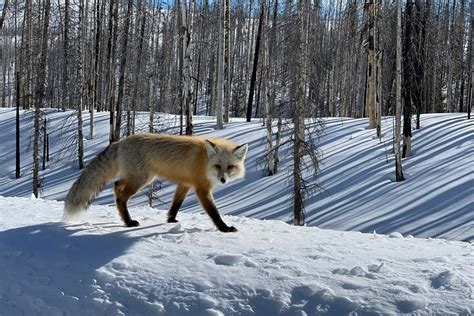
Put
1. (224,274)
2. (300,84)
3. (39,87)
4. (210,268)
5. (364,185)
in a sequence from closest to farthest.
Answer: (224,274)
(210,268)
(300,84)
(364,185)
(39,87)

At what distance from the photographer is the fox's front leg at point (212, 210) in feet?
20.4

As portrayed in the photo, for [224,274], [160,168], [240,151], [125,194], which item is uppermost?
[240,151]

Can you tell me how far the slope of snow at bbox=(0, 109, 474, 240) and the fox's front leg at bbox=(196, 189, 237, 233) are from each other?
8879mm

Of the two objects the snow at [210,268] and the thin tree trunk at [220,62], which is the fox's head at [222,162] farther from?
the thin tree trunk at [220,62]

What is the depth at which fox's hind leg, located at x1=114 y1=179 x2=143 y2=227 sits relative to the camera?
6465mm

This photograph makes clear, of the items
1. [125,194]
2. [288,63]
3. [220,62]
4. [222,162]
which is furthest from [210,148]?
[220,62]

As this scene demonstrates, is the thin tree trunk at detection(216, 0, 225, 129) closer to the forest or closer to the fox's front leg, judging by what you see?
the forest

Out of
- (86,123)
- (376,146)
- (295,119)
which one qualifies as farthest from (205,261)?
(86,123)

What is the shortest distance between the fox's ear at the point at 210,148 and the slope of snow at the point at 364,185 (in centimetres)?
888

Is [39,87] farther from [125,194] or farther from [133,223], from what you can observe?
[133,223]

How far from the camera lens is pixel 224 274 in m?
4.64

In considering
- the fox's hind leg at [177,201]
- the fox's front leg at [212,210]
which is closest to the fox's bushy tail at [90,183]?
the fox's hind leg at [177,201]

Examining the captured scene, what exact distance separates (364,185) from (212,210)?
42.0 feet

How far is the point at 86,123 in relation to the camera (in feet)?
107
